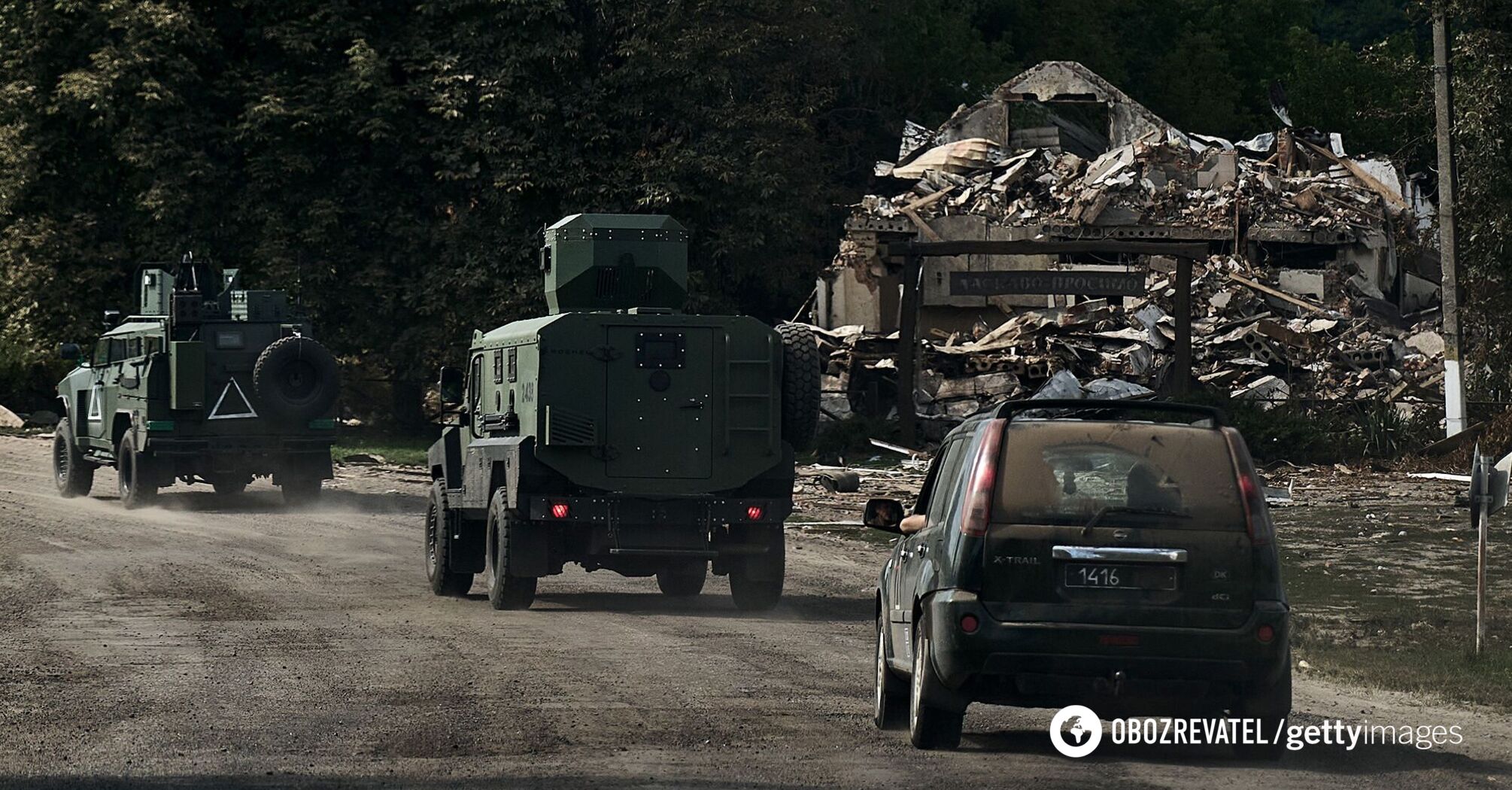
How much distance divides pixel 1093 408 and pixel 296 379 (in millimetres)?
18506

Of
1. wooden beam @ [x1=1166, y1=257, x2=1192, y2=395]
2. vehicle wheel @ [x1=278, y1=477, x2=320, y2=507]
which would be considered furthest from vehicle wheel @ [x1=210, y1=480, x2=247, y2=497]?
wooden beam @ [x1=1166, y1=257, x2=1192, y2=395]

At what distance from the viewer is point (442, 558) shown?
675 inches

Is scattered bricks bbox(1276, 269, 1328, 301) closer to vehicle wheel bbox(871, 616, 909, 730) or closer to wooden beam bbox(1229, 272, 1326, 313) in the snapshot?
wooden beam bbox(1229, 272, 1326, 313)

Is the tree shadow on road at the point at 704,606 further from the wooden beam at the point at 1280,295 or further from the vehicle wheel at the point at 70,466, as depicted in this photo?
the wooden beam at the point at 1280,295

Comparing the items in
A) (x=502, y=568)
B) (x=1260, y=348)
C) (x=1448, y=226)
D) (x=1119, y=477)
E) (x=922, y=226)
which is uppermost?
(x=922, y=226)

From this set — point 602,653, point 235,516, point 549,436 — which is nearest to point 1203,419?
point 602,653

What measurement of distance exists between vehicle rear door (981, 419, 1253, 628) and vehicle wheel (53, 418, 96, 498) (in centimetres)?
2224

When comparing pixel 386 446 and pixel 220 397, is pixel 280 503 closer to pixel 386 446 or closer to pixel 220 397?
pixel 220 397

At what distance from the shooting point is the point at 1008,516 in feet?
28.7

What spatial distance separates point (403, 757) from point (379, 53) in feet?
107

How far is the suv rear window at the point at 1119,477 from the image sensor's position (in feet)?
28.8

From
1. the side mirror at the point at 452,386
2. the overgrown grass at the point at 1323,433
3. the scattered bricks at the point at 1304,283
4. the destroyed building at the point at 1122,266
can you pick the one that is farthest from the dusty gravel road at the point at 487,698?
the scattered bricks at the point at 1304,283

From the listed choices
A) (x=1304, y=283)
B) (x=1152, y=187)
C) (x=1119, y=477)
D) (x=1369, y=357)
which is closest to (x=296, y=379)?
(x=1119, y=477)

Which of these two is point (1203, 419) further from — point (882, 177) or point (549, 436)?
point (882, 177)
